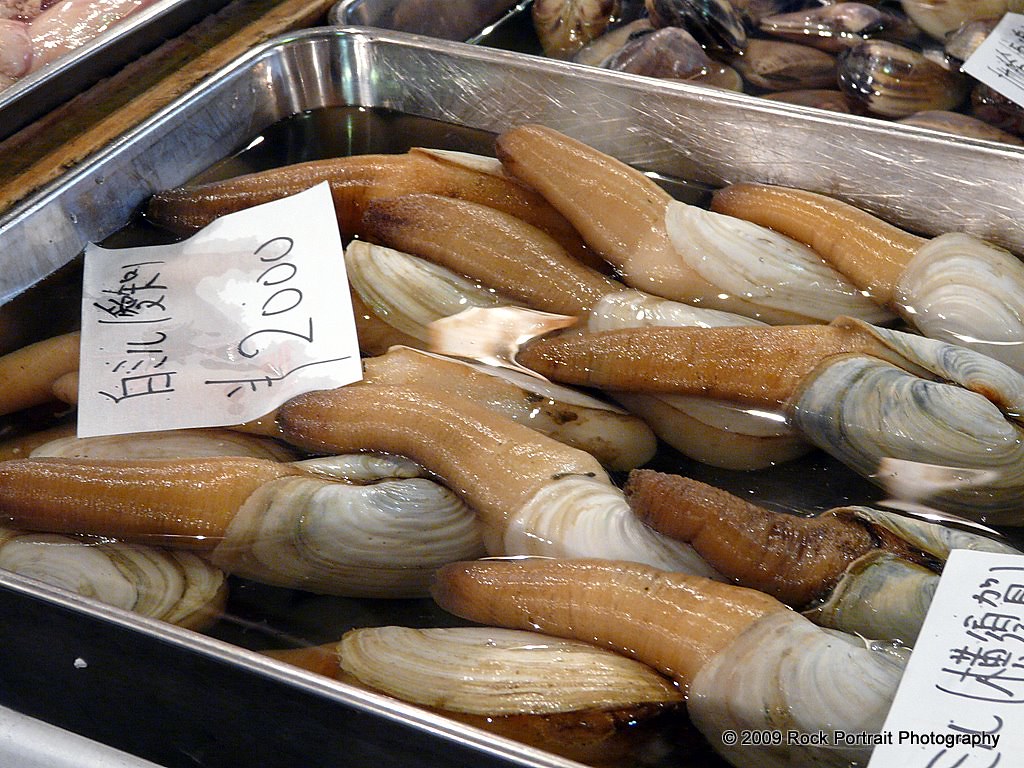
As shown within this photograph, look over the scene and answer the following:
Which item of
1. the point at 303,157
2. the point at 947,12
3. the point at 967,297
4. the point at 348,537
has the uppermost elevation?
the point at 947,12

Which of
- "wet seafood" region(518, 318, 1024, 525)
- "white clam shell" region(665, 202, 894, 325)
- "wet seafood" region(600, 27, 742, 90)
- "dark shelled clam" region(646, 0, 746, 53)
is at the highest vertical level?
"dark shelled clam" region(646, 0, 746, 53)

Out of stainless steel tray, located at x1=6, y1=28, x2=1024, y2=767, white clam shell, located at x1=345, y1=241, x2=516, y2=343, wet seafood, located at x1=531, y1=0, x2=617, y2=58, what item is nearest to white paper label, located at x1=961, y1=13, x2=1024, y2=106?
stainless steel tray, located at x1=6, y1=28, x2=1024, y2=767

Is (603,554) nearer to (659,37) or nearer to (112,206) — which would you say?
(112,206)

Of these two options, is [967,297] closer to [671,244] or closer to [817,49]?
[671,244]

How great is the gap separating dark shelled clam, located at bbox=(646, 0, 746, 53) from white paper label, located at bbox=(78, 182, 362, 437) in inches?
41.4

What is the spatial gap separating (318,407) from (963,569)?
2.61ft

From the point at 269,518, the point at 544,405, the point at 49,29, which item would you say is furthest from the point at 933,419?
the point at 49,29

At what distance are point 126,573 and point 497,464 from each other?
46cm

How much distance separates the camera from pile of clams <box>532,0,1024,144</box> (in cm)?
211

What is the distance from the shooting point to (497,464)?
1212 millimetres

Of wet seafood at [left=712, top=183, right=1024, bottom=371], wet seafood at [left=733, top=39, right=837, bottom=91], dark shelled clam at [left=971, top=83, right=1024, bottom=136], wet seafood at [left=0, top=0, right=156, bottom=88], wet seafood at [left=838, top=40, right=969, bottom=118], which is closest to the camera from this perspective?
wet seafood at [left=712, top=183, right=1024, bottom=371]

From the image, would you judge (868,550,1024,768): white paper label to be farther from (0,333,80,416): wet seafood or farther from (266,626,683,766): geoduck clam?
(0,333,80,416): wet seafood

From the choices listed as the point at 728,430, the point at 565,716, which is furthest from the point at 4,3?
the point at 565,716

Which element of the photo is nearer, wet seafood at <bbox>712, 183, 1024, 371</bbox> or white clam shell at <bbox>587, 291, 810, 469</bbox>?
white clam shell at <bbox>587, 291, 810, 469</bbox>
